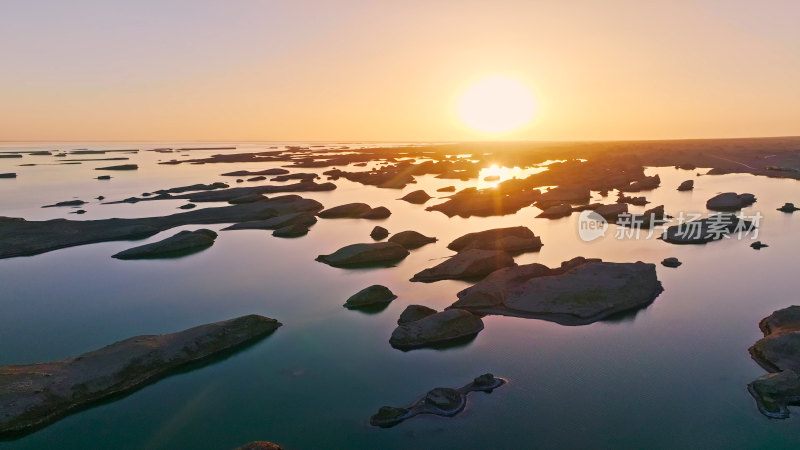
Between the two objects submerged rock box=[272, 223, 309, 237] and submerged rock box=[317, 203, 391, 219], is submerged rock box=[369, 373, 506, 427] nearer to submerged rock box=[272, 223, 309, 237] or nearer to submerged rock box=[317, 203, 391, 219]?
submerged rock box=[272, 223, 309, 237]

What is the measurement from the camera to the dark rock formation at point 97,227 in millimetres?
44250

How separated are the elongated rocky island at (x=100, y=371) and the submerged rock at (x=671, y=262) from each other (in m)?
29.8

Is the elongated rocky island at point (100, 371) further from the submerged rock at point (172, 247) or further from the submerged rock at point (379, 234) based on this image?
the submerged rock at point (379, 234)

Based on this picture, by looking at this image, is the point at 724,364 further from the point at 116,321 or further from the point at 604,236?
the point at 116,321

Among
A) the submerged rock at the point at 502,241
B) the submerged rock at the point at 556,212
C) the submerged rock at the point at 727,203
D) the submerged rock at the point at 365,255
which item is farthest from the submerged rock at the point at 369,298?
the submerged rock at the point at 727,203

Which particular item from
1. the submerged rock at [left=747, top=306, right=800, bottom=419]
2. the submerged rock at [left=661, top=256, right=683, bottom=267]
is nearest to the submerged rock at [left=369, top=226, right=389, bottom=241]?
the submerged rock at [left=661, top=256, right=683, bottom=267]

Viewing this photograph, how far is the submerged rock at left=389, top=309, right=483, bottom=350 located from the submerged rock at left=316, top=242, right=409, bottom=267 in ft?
46.1

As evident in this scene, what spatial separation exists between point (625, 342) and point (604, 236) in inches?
969

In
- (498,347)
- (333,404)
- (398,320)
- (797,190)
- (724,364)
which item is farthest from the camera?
(797,190)

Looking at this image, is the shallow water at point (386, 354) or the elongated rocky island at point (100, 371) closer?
the shallow water at point (386, 354)

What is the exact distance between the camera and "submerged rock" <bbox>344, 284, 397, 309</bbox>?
28.8 meters

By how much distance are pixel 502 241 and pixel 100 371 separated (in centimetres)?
3035

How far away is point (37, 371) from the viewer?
750 inches

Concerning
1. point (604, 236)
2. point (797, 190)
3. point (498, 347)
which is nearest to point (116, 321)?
point (498, 347)
